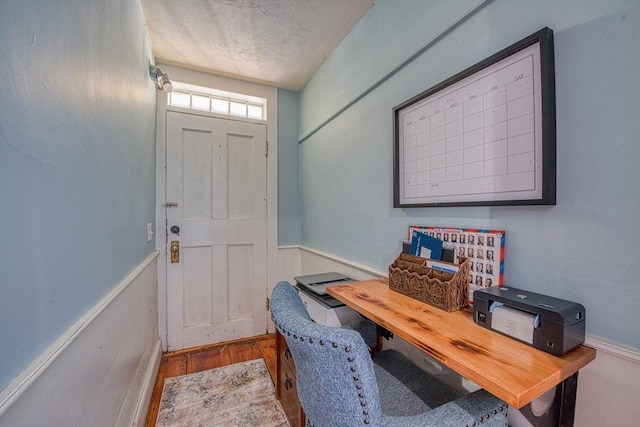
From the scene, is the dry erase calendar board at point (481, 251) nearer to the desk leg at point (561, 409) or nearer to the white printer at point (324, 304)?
the desk leg at point (561, 409)

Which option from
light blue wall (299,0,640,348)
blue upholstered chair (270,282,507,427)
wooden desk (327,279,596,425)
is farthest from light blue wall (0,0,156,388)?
light blue wall (299,0,640,348)

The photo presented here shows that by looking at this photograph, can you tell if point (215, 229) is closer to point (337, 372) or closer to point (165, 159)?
point (165, 159)

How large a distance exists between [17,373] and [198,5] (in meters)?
1.86

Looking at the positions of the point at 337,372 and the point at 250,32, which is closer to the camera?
the point at 337,372

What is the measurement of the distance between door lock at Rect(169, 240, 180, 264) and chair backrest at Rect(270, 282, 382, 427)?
186 cm

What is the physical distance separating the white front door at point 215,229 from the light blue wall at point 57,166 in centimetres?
105

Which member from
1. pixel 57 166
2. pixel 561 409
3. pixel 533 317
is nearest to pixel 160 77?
pixel 57 166

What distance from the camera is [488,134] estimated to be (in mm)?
907

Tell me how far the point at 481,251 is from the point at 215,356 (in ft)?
7.20

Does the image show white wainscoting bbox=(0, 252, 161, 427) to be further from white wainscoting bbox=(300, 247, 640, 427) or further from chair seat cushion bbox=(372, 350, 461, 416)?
white wainscoting bbox=(300, 247, 640, 427)

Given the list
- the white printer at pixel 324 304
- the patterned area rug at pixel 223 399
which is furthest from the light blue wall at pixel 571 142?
the patterned area rug at pixel 223 399

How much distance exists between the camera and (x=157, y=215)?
216cm

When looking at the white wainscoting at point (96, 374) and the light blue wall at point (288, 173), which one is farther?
the light blue wall at point (288, 173)

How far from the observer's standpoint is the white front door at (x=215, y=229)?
2254 millimetres
